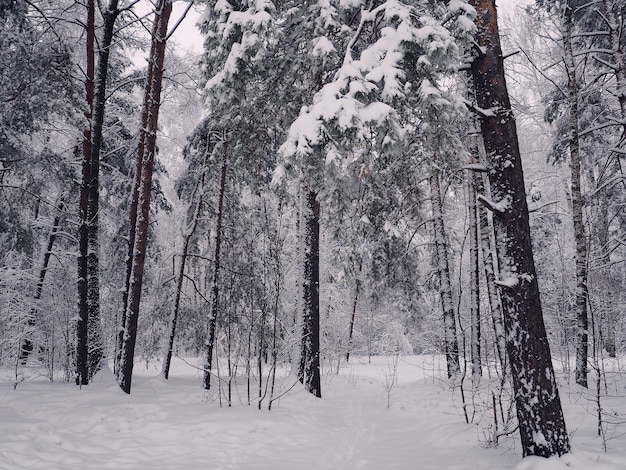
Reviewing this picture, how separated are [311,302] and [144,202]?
14.2 feet

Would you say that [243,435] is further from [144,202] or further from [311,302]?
[144,202]

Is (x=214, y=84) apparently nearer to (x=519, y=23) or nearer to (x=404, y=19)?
(x=404, y=19)

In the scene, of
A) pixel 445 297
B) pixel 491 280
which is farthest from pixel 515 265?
pixel 445 297

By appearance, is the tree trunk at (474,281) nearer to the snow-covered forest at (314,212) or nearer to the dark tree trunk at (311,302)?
the snow-covered forest at (314,212)

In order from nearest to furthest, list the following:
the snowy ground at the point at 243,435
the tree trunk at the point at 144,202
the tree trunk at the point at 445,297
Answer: the snowy ground at the point at 243,435 < the tree trunk at the point at 144,202 < the tree trunk at the point at 445,297

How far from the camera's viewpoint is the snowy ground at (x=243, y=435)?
198 inches

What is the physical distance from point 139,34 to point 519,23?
14185 millimetres

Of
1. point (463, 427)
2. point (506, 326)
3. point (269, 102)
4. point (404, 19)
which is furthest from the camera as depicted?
point (269, 102)

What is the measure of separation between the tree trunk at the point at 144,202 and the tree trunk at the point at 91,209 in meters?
0.80

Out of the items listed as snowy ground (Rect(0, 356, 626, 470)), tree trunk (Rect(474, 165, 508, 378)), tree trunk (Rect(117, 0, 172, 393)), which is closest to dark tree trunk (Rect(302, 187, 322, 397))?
snowy ground (Rect(0, 356, 626, 470))

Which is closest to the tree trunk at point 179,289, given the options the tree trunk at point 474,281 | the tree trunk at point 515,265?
the tree trunk at point 474,281

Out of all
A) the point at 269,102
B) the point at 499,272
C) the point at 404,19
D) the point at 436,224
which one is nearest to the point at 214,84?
the point at 269,102

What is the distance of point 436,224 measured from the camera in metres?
12.1

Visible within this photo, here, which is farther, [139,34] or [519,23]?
[519,23]
